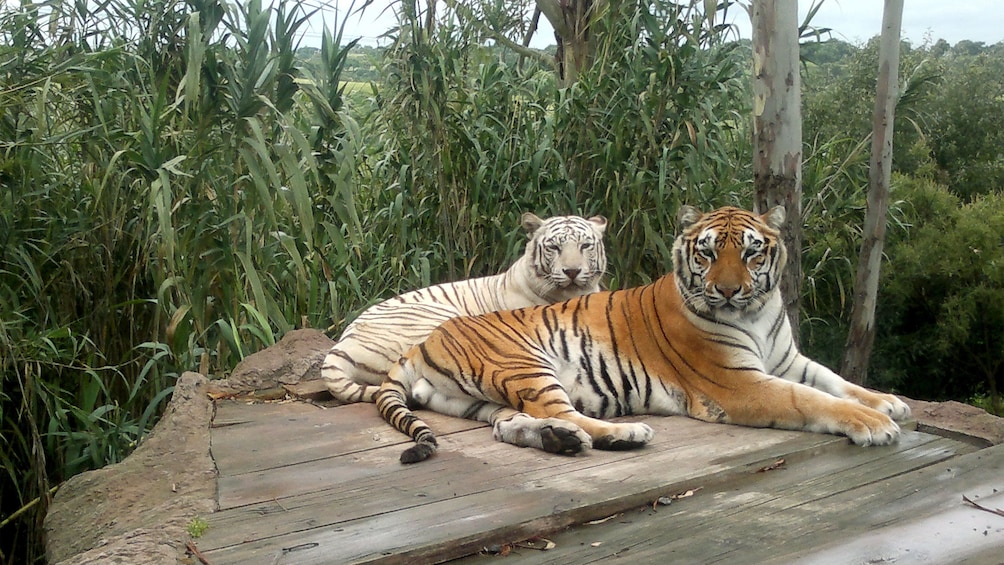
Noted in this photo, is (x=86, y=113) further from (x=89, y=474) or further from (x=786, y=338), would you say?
(x=786, y=338)

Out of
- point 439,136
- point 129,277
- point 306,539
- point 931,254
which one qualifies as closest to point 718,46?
point 439,136

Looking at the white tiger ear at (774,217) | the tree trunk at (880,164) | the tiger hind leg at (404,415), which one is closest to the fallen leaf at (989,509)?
the white tiger ear at (774,217)

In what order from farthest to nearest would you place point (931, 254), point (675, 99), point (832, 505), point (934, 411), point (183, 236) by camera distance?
point (931, 254) < point (675, 99) < point (183, 236) < point (934, 411) < point (832, 505)

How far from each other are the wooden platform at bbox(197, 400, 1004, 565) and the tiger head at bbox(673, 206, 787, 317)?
18.5 inches

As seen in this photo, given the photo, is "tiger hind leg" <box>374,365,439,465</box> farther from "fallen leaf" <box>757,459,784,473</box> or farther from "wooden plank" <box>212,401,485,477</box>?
"fallen leaf" <box>757,459,784,473</box>

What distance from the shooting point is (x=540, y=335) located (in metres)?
3.57

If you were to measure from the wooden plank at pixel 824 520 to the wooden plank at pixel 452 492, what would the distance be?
0.08m

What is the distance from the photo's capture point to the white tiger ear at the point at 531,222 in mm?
4504

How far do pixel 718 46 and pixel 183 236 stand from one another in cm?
313

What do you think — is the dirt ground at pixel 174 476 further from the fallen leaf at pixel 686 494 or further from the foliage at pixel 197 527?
the fallen leaf at pixel 686 494

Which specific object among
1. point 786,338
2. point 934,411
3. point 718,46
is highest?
point 718,46

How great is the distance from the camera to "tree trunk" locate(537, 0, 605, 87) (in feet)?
22.7

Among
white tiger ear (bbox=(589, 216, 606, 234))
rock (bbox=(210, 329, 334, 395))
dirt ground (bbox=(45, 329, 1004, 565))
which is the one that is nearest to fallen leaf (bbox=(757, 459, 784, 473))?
dirt ground (bbox=(45, 329, 1004, 565))

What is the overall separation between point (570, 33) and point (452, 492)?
17.6ft
